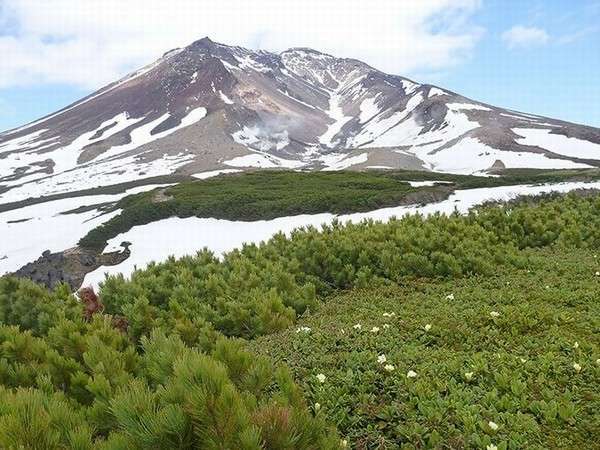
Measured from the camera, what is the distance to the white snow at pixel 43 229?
30.6 metres

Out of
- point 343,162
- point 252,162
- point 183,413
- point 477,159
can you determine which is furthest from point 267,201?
point 252,162

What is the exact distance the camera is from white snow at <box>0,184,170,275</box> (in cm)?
3063

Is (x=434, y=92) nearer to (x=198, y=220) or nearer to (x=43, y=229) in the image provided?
(x=43, y=229)

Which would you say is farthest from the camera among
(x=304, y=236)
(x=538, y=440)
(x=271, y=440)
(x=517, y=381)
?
(x=304, y=236)

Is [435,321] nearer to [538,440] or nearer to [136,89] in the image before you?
[538,440]

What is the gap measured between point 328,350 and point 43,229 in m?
37.9

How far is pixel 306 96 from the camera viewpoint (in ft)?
638

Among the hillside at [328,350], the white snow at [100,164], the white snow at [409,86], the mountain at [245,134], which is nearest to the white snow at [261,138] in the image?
the mountain at [245,134]

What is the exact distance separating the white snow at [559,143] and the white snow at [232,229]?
57.6 m

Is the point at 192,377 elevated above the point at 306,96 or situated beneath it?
situated beneath

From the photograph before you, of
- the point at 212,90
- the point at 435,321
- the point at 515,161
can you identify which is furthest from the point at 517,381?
the point at 212,90

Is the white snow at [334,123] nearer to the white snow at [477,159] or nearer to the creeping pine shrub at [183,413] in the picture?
the white snow at [477,159]

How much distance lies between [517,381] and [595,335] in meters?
2.10

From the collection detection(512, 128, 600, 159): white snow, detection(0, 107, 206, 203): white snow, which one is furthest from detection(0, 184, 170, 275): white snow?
detection(512, 128, 600, 159): white snow
